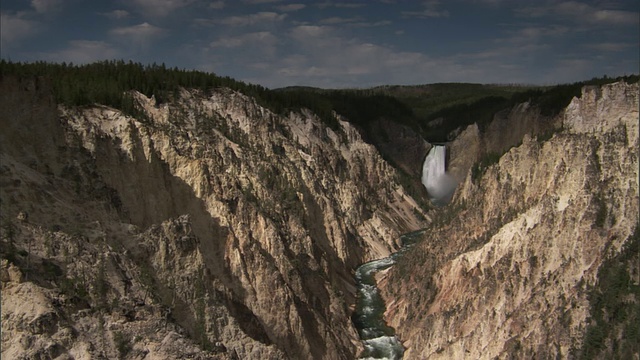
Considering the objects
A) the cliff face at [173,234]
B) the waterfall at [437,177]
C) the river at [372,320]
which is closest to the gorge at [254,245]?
the cliff face at [173,234]

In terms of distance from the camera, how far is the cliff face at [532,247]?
92.7ft

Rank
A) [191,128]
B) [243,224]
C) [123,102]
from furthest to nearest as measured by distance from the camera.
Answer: [191,128], [123,102], [243,224]

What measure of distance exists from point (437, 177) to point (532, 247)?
4924cm

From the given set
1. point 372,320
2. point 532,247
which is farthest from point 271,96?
point 532,247

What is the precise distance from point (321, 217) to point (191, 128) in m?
11.9

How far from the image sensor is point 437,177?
80.6m

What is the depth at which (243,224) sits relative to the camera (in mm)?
35000

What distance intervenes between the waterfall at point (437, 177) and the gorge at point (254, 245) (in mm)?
25934

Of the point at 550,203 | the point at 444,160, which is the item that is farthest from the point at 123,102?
the point at 444,160

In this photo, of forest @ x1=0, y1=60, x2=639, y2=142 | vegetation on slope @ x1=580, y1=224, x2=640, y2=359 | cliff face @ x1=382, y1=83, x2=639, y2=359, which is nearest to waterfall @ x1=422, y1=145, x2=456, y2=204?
forest @ x1=0, y1=60, x2=639, y2=142

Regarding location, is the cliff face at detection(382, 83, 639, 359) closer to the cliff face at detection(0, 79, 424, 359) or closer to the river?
the river

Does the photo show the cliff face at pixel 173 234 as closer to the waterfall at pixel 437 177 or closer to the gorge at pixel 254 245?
the gorge at pixel 254 245

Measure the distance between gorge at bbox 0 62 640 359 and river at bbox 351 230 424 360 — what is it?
1.07 ft

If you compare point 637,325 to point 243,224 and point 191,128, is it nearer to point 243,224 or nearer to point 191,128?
point 243,224
